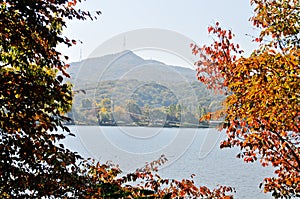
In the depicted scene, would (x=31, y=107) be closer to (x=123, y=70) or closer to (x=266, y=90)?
(x=266, y=90)

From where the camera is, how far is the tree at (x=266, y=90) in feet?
13.6

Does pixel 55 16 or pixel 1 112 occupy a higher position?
pixel 55 16

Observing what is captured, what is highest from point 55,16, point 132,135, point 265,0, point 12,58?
point 265,0

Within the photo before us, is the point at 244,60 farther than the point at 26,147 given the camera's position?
Yes

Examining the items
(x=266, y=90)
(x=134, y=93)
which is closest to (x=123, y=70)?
(x=134, y=93)

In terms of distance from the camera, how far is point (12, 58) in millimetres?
4395

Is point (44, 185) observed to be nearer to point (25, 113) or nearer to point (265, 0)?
point (25, 113)

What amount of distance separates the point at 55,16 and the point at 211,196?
4.33 metres

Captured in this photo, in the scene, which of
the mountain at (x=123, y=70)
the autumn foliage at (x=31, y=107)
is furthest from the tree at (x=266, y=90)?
the mountain at (x=123, y=70)

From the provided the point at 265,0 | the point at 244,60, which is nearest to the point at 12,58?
the point at 244,60

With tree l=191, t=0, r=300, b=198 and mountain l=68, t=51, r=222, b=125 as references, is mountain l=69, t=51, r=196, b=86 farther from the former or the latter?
tree l=191, t=0, r=300, b=198

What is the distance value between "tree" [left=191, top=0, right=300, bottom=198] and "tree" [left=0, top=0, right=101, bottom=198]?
2.36 metres

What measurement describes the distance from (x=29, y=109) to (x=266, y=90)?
2.80 meters

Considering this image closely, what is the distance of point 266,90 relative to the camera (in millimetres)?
4160
